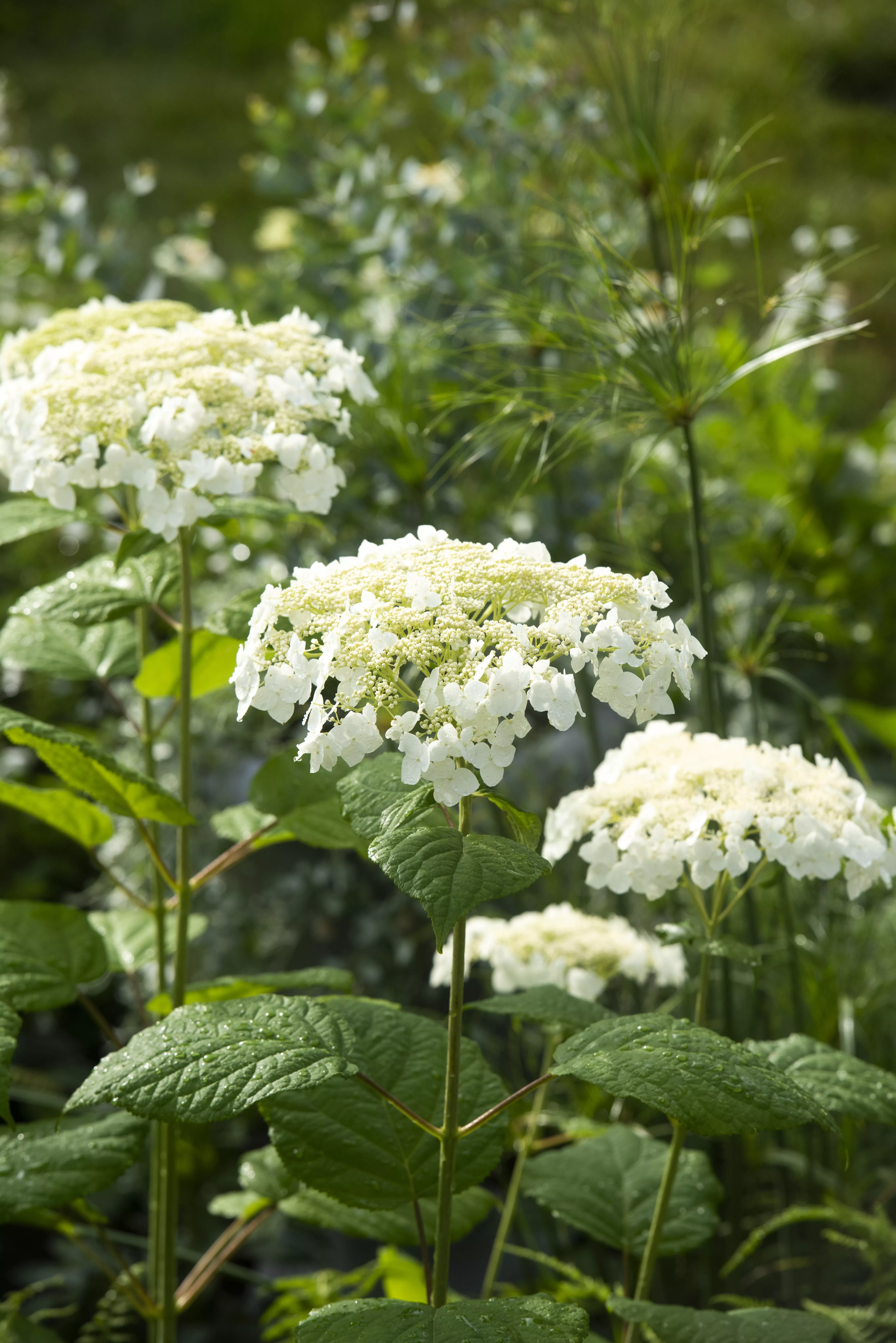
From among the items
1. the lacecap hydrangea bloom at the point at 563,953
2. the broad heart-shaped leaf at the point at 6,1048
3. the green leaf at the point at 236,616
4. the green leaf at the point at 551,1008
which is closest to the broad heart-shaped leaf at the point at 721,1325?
the green leaf at the point at 551,1008

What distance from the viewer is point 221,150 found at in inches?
275

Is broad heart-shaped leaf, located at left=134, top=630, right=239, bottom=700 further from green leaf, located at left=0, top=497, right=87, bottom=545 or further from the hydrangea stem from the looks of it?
the hydrangea stem

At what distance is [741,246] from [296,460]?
6.18 meters

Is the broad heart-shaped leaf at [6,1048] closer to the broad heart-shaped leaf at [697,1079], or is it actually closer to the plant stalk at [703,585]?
the broad heart-shaped leaf at [697,1079]

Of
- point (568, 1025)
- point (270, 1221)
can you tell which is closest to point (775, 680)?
point (270, 1221)

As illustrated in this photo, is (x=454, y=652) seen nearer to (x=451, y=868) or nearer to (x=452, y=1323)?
(x=451, y=868)

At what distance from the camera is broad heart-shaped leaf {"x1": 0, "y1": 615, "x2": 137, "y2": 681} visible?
3.48 ft

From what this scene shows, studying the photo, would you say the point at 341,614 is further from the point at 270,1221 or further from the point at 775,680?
the point at 775,680

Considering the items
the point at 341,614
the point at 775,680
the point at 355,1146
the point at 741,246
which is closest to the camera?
the point at 341,614

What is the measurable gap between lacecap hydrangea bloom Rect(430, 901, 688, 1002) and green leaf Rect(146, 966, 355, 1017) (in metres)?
0.12

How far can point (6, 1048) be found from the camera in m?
0.72

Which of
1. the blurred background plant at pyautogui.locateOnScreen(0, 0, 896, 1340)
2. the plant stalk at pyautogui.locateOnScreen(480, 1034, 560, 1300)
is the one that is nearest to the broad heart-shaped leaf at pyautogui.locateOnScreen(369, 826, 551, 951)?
the blurred background plant at pyautogui.locateOnScreen(0, 0, 896, 1340)

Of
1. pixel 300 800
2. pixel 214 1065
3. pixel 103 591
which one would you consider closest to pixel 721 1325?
pixel 214 1065

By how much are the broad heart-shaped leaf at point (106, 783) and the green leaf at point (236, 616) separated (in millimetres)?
136
